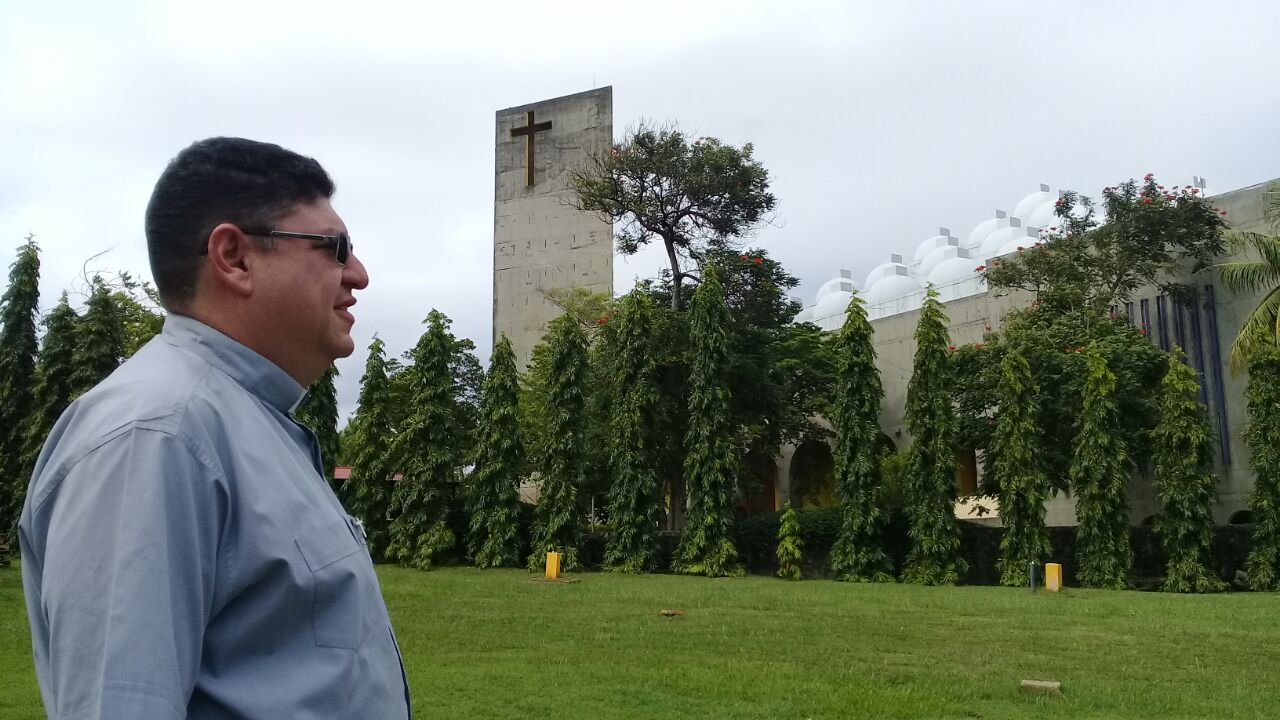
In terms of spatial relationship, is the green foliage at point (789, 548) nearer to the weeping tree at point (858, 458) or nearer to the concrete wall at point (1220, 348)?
the weeping tree at point (858, 458)

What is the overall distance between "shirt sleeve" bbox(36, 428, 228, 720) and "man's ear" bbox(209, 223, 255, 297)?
352 mm

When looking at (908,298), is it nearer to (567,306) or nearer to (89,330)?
(567,306)

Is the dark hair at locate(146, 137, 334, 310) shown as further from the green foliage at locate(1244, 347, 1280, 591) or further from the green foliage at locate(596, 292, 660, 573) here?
the green foliage at locate(1244, 347, 1280, 591)

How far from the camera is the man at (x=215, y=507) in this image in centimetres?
122

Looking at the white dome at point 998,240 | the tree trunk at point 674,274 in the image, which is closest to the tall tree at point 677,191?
the tree trunk at point 674,274

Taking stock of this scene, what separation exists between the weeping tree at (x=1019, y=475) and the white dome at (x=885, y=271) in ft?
71.2

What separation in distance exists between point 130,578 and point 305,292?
56 centimetres

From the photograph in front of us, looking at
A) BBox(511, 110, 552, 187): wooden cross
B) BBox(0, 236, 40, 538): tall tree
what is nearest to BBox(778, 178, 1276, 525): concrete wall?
BBox(511, 110, 552, 187): wooden cross

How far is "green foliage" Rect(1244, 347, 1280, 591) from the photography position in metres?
16.8

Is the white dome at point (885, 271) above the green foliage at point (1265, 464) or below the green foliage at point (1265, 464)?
above

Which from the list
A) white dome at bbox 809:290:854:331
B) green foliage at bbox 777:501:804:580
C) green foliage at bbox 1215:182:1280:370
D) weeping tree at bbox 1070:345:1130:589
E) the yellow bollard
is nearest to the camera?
the yellow bollard

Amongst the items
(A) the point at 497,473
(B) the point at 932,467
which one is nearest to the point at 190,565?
(B) the point at 932,467

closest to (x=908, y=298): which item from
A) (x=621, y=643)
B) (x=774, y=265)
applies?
(x=774, y=265)

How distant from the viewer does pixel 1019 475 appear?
18.1 m
